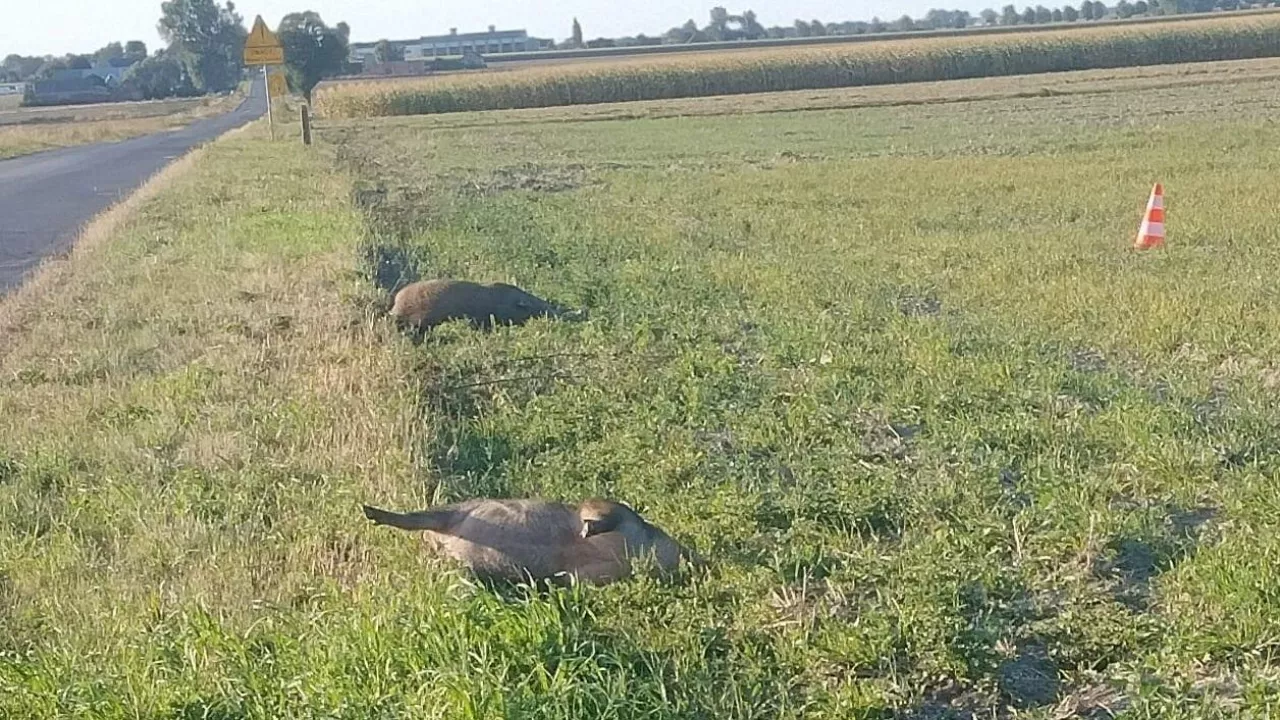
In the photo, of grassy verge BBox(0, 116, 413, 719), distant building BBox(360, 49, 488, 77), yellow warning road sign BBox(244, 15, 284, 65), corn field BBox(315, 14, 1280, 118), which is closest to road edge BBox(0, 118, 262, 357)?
grassy verge BBox(0, 116, 413, 719)

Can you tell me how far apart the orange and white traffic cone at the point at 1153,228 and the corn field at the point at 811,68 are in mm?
46877

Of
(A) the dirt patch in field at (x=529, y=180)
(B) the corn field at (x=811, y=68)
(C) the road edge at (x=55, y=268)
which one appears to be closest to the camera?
(C) the road edge at (x=55, y=268)

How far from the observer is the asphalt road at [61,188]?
15.7 meters

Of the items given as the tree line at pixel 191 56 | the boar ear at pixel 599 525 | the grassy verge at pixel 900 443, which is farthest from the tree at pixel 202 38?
the boar ear at pixel 599 525

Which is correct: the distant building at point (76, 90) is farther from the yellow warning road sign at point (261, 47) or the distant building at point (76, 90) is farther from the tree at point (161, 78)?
the yellow warning road sign at point (261, 47)

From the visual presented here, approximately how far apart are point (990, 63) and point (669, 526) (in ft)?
212

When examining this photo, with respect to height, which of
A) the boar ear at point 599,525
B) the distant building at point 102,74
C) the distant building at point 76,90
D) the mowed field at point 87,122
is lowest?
the boar ear at point 599,525

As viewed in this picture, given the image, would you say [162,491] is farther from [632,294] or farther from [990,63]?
[990,63]

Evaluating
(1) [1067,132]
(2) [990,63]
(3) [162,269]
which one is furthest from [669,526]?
(2) [990,63]

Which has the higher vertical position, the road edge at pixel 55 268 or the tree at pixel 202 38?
the tree at pixel 202 38

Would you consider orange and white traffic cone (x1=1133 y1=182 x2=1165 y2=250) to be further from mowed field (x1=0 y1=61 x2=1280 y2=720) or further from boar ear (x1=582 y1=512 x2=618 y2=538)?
boar ear (x1=582 y1=512 x2=618 y2=538)

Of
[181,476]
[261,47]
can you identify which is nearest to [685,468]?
[181,476]

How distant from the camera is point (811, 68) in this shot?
6350 cm

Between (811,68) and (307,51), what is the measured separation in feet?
83.1
